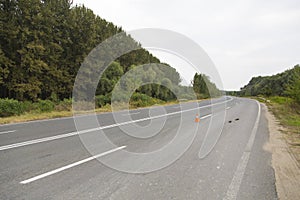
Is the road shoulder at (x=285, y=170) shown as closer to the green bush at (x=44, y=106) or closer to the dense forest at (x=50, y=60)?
the dense forest at (x=50, y=60)

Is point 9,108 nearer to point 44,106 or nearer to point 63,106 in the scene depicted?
point 44,106

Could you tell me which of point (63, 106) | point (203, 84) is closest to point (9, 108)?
point (63, 106)

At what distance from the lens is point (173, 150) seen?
585cm

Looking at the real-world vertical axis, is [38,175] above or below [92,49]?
below

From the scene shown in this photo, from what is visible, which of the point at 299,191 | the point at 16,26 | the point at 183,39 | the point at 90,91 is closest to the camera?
the point at 299,191

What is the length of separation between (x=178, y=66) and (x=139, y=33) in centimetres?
232

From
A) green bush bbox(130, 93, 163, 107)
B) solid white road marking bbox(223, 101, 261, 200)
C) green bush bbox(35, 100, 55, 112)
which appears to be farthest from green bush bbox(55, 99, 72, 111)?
solid white road marking bbox(223, 101, 261, 200)

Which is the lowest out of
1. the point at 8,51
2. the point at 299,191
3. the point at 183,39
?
the point at 299,191

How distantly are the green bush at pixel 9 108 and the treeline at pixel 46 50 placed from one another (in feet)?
18.2

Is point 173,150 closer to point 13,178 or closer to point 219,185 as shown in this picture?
point 219,185

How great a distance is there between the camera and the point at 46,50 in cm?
2334

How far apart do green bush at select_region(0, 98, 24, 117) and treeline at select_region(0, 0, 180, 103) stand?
556 cm

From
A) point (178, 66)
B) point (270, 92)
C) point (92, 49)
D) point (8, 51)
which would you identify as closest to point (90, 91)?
point (92, 49)

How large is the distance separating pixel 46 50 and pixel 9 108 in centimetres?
1029
